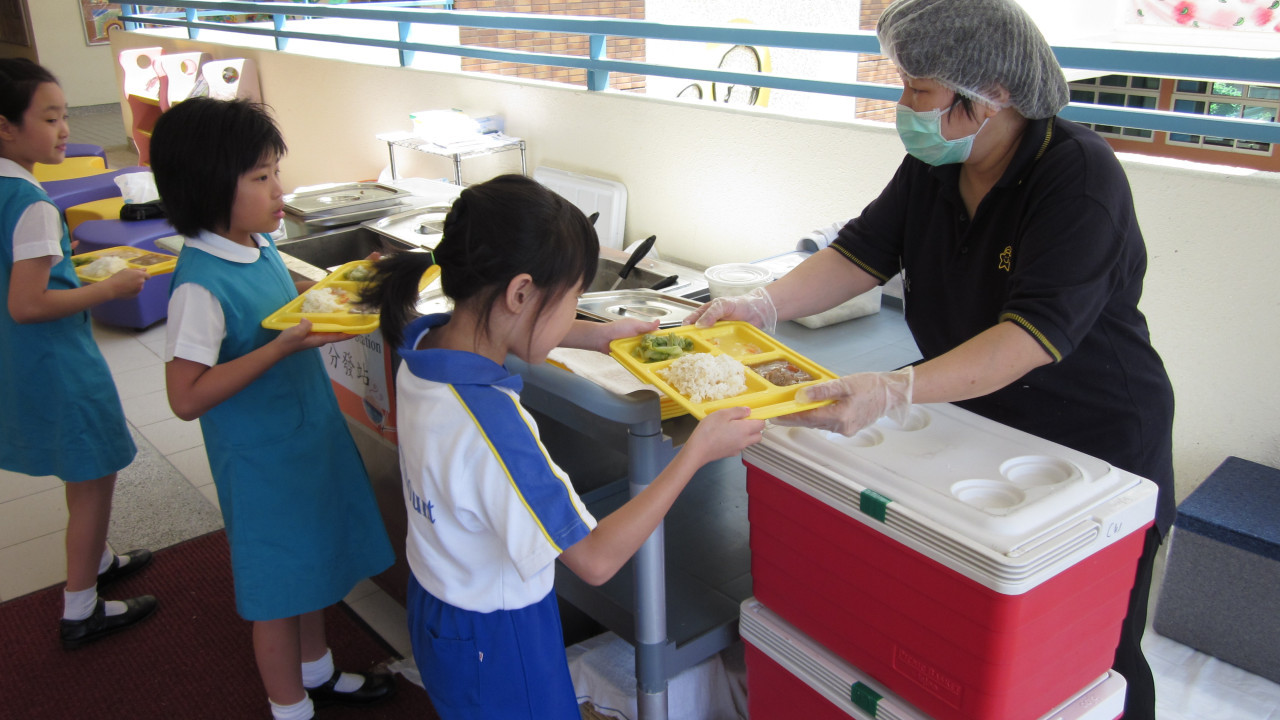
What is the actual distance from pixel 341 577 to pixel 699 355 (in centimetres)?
97

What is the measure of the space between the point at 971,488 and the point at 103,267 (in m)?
1.99

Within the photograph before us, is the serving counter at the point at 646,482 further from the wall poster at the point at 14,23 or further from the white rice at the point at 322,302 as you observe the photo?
the wall poster at the point at 14,23

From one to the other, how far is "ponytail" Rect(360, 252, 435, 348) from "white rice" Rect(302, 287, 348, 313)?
0.41 meters

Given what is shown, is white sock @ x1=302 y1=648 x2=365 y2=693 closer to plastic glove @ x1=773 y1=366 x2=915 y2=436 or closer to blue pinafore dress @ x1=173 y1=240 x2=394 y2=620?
blue pinafore dress @ x1=173 y1=240 x2=394 y2=620

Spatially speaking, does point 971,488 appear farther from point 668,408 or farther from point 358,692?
point 358,692

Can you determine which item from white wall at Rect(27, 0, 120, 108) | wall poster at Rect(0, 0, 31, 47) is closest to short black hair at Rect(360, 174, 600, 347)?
white wall at Rect(27, 0, 120, 108)

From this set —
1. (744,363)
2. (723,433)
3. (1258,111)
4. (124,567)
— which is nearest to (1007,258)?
(744,363)

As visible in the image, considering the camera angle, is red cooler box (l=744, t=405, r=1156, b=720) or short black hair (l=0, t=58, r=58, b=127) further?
short black hair (l=0, t=58, r=58, b=127)

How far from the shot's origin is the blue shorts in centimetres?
117

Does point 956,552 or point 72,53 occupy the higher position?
point 72,53

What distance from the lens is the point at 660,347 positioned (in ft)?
4.46

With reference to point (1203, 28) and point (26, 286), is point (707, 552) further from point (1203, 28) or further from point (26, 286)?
point (1203, 28)

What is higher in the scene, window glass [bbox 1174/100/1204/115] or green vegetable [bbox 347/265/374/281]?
green vegetable [bbox 347/265/374/281]

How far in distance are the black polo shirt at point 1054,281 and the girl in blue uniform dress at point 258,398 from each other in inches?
39.3
